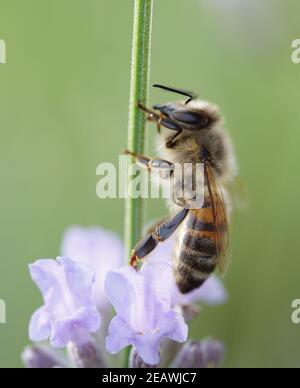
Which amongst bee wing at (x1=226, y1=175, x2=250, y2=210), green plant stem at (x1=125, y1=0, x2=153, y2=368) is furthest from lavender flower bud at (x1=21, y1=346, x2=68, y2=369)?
bee wing at (x1=226, y1=175, x2=250, y2=210)

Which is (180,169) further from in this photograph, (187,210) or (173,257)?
(173,257)

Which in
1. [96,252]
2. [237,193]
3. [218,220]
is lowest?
[96,252]

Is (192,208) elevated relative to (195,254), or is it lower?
elevated

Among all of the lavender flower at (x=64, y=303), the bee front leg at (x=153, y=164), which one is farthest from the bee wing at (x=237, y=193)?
the lavender flower at (x=64, y=303)

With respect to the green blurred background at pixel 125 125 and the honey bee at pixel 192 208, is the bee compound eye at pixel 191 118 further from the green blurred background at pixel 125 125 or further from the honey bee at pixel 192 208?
the green blurred background at pixel 125 125

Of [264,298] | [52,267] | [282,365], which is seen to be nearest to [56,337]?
[52,267]

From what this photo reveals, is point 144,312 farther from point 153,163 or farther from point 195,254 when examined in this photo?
point 153,163

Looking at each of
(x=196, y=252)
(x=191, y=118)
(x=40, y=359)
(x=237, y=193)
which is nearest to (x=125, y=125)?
(x=237, y=193)
